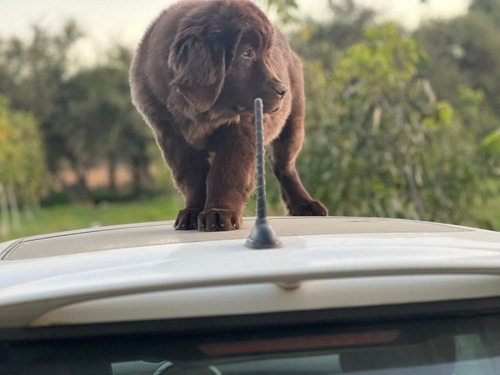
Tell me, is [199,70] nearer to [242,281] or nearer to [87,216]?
[242,281]

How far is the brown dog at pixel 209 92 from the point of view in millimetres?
3035

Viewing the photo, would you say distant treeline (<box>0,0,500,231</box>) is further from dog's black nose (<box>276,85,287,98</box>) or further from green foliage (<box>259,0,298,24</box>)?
dog's black nose (<box>276,85,287,98</box>)

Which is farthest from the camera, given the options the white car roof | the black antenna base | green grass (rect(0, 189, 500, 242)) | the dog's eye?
green grass (rect(0, 189, 500, 242))

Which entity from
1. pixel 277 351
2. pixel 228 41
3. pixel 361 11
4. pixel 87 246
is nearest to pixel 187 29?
pixel 228 41

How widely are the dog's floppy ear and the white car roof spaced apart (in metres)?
1.34

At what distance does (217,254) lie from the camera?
5.50 ft

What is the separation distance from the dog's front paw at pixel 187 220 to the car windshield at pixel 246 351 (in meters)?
1.21

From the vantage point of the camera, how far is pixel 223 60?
3.07m

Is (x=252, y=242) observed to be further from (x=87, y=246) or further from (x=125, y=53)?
(x=125, y=53)

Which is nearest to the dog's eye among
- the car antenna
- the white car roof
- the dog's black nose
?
the dog's black nose

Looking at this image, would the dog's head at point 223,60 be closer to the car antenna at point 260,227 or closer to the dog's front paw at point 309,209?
the dog's front paw at point 309,209

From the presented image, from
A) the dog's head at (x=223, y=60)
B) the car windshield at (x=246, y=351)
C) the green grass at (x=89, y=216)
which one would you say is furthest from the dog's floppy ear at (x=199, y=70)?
the green grass at (x=89, y=216)

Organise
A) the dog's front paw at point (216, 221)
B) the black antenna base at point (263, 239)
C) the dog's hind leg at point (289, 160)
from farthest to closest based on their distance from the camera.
A: the dog's hind leg at point (289, 160) < the dog's front paw at point (216, 221) < the black antenna base at point (263, 239)

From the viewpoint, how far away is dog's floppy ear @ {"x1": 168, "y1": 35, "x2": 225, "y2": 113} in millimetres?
3033
